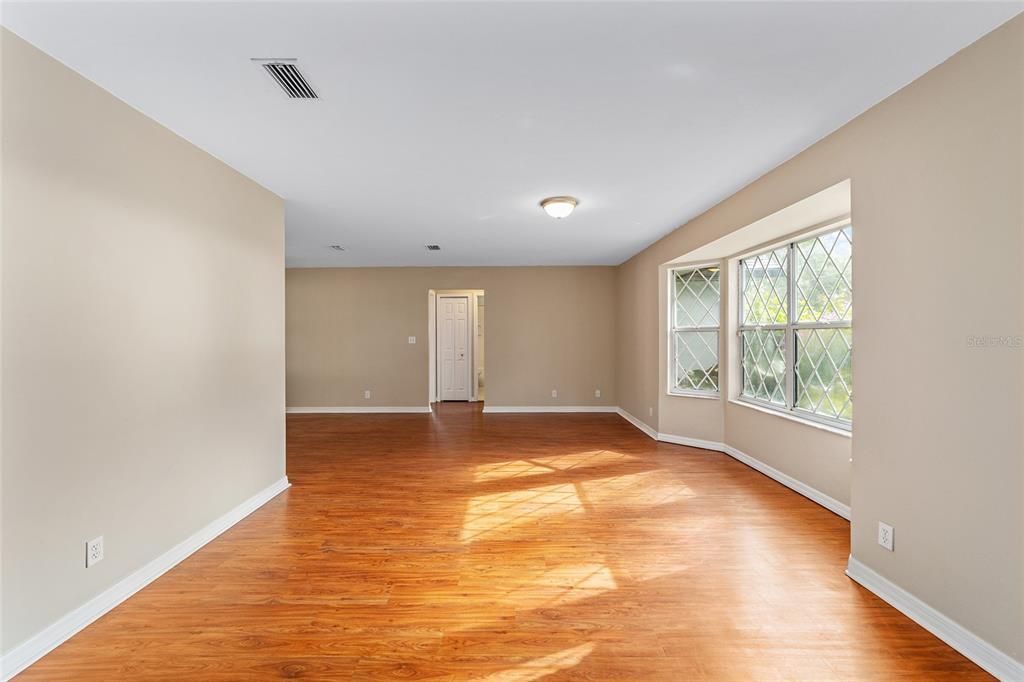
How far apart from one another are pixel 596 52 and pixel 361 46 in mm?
899

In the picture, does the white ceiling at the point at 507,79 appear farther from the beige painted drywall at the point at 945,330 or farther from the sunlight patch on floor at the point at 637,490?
the sunlight patch on floor at the point at 637,490

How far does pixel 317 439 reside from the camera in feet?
18.9

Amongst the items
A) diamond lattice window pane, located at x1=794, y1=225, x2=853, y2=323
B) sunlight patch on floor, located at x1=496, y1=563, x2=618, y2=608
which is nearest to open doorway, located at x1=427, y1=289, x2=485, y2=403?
diamond lattice window pane, located at x1=794, y1=225, x2=853, y2=323

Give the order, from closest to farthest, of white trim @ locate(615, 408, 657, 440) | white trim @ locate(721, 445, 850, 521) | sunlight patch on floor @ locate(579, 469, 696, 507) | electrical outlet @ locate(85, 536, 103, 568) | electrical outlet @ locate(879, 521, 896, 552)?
1. electrical outlet @ locate(85, 536, 103, 568)
2. electrical outlet @ locate(879, 521, 896, 552)
3. white trim @ locate(721, 445, 850, 521)
4. sunlight patch on floor @ locate(579, 469, 696, 507)
5. white trim @ locate(615, 408, 657, 440)

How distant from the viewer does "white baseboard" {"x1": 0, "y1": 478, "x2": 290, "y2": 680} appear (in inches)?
68.9

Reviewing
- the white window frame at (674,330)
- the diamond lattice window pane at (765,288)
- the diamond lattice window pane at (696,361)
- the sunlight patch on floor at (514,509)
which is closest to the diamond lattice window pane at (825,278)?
the diamond lattice window pane at (765,288)

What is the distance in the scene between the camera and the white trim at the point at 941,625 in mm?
1674

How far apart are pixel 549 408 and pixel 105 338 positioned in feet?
20.4

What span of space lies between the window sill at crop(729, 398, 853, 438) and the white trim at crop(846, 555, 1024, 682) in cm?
88

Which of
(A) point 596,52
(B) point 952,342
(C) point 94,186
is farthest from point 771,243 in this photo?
(C) point 94,186

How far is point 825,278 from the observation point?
140 inches

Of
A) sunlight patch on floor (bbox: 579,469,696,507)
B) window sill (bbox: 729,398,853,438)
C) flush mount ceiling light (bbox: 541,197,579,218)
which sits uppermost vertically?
flush mount ceiling light (bbox: 541,197,579,218)

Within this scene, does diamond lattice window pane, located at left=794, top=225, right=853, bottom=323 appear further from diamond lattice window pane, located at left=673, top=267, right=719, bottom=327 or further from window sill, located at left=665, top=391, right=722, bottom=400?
window sill, located at left=665, top=391, right=722, bottom=400

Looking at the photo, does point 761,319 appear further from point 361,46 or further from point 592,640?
point 361,46
